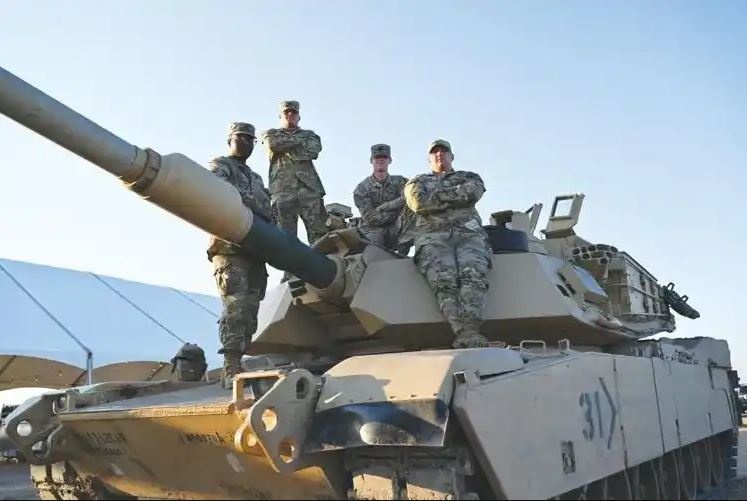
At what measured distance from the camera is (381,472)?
459 centimetres

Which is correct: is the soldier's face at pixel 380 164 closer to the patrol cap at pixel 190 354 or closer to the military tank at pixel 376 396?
the military tank at pixel 376 396

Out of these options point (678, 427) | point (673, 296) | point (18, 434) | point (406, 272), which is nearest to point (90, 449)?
point (18, 434)

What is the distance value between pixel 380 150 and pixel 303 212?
49.3 inches

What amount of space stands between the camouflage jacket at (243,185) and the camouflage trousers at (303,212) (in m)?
1.10

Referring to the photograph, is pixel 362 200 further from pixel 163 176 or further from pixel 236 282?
pixel 163 176

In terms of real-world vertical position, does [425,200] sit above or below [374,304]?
above

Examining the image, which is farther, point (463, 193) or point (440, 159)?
point (440, 159)

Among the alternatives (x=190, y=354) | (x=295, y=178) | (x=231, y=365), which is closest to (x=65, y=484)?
(x=231, y=365)

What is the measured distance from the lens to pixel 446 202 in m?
6.94

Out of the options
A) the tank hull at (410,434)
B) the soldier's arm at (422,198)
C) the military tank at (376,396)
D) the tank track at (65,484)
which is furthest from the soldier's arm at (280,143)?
the tank track at (65,484)

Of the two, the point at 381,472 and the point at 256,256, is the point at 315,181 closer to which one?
the point at 256,256

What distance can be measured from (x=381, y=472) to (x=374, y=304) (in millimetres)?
2341

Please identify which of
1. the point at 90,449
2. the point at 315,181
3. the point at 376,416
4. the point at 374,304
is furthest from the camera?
the point at 315,181

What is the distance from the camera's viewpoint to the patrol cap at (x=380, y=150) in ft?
30.2
